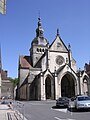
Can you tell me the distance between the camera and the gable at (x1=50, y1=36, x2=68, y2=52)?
213 feet

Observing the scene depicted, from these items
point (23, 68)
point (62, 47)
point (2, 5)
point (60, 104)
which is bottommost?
point (60, 104)

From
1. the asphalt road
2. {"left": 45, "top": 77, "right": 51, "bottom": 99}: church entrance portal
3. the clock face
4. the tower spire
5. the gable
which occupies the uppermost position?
the tower spire

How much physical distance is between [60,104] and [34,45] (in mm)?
48222

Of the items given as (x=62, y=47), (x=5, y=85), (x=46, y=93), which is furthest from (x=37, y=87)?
(x=5, y=85)

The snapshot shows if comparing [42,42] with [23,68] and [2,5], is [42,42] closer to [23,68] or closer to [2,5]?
[23,68]

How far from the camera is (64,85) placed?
64125 millimetres

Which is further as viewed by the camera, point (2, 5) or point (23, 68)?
point (23, 68)

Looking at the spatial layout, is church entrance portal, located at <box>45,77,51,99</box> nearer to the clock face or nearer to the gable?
the clock face

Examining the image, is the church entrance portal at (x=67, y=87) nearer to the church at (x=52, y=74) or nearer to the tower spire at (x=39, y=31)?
the church at (x=52, y=74)

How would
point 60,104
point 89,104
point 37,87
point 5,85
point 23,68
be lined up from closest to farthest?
point 89,104 < point 60,104 < point 37,87 < point 23,68 < point 5,85

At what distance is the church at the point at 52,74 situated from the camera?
56500 mm

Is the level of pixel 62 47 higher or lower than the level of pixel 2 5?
higher

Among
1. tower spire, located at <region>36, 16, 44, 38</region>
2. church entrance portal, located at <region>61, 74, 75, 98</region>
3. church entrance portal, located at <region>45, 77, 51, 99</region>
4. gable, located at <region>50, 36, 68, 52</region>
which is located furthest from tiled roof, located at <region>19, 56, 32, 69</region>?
church entrance portal, located at <region>61, 74, 75, 98</region>

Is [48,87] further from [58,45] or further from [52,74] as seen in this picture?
[58,45]
